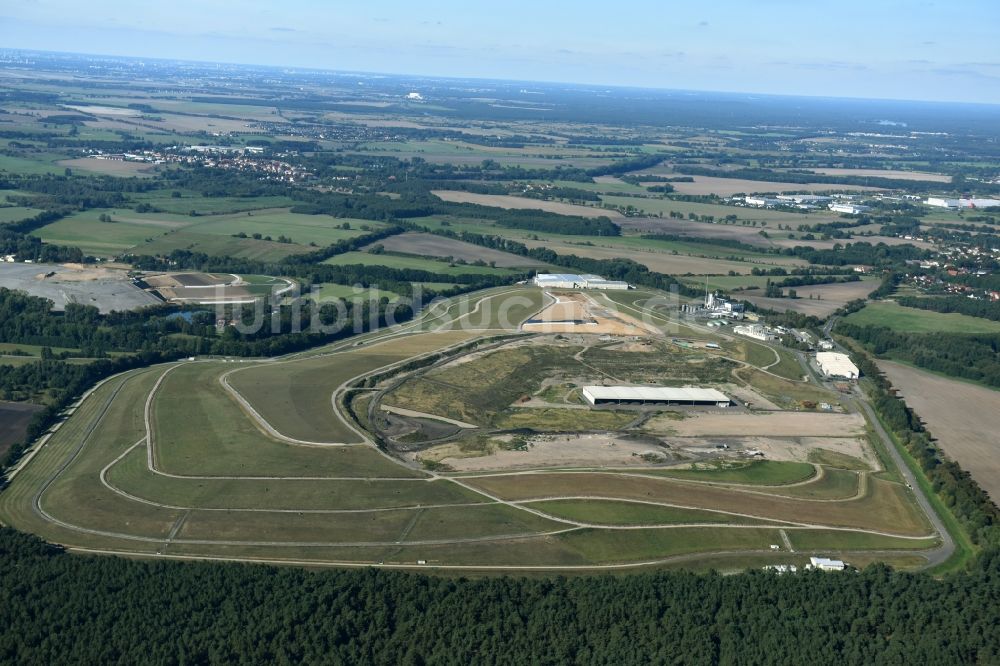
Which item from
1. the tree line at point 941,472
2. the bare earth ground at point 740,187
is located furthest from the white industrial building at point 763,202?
the tree line at point 941,472

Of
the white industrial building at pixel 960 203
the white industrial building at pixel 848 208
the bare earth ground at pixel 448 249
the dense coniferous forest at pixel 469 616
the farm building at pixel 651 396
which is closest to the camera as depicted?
the dense coniferous forest at pixel 469 616

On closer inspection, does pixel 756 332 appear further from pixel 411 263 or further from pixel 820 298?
pixel 411 263

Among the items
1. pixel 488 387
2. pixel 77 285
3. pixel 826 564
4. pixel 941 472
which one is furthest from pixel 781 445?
pixel 77 285

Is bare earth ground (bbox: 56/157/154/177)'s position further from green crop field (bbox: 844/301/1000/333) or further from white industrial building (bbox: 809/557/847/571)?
white industrial building (bbox: 809/557/847/571)

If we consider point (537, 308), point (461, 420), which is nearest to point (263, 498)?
point (461, 420)

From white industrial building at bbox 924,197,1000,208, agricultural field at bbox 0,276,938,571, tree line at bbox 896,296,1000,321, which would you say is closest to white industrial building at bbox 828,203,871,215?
white industrial building at bbox 924,197,1000,208

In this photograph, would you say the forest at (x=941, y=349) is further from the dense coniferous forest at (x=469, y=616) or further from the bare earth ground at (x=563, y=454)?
the dense coniferous forest at (x=469, y=616)

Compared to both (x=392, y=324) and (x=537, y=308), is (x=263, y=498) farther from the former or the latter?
(x=537, y=308)
